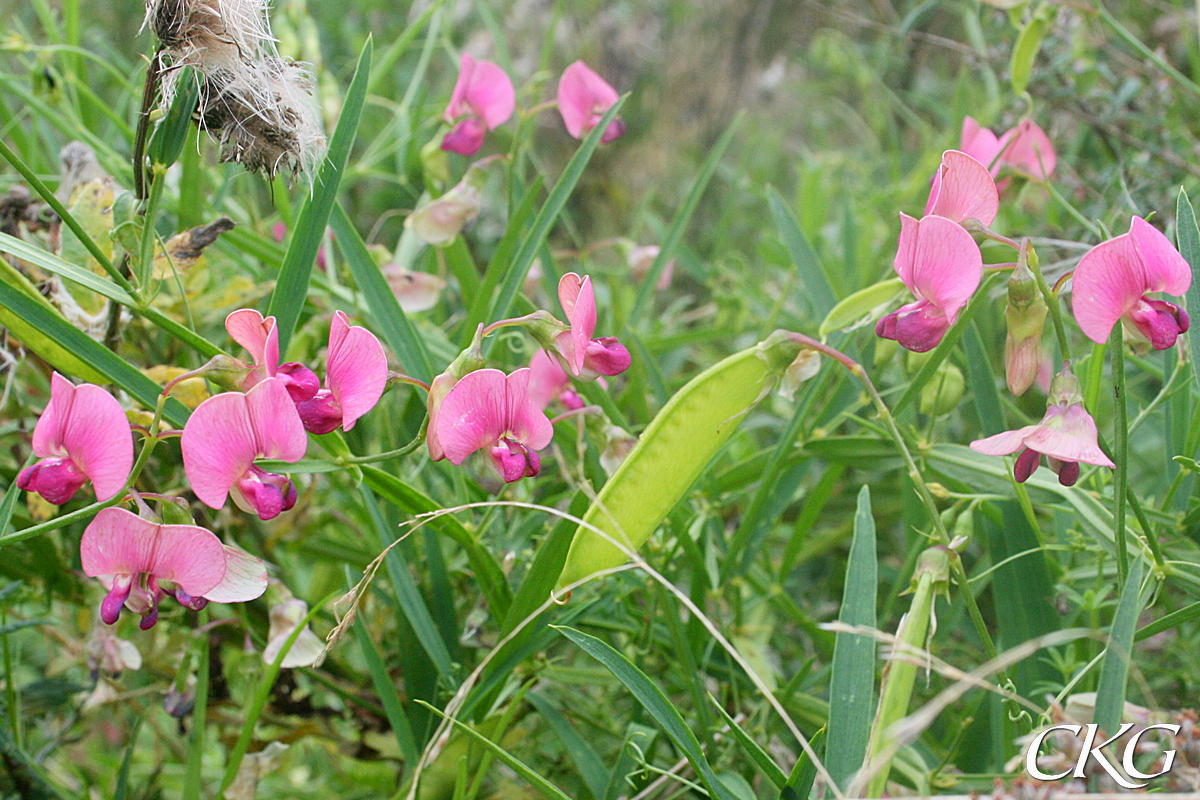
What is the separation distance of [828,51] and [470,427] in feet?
5.47

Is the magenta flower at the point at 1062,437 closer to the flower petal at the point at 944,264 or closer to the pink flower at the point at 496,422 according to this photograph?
the flower petal at the point at 944,264

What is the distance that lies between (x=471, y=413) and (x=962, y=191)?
339mm

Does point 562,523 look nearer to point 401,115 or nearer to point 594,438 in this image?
point 594,438

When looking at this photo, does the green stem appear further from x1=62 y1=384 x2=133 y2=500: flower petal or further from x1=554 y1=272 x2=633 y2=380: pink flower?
x1=62 y1=384 x2=133 y2=500: flower petal

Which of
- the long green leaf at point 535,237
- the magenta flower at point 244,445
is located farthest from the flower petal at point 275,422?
the long green leaf at point 535,237

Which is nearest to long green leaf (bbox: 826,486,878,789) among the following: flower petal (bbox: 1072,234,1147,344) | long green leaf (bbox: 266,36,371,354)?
flower petal (bbox: 1072,234,1147,344)

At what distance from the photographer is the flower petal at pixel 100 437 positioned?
19.6 inches

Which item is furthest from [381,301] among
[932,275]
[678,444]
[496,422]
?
[932,275]

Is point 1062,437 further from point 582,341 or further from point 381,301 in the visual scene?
point 381,301

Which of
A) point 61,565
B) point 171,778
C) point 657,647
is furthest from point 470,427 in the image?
point 171,778

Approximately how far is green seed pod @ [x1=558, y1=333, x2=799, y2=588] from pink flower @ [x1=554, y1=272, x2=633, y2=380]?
0.23ft

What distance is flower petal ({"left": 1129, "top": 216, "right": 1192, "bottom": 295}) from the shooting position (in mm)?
488

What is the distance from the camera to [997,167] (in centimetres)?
85

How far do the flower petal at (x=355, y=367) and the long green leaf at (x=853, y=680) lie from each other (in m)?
0.31
